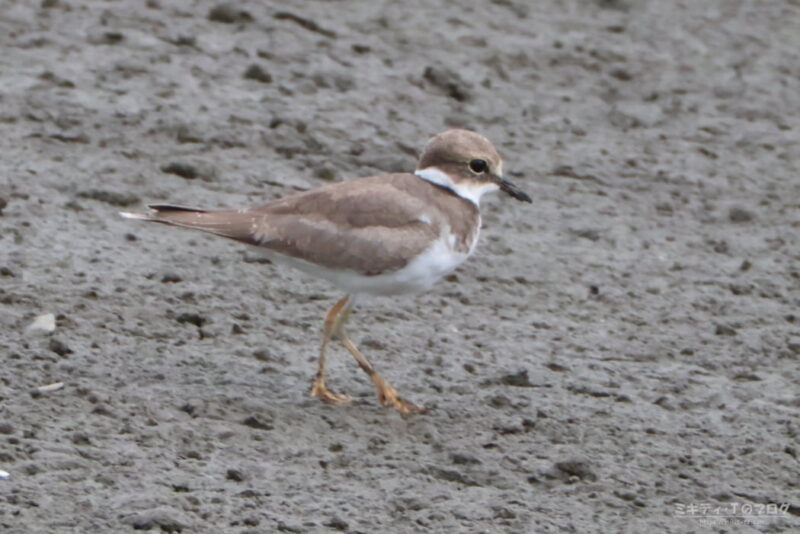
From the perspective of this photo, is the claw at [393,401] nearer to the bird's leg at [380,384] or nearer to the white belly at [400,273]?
the bird's leg at [380,384]

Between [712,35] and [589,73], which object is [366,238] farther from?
[712,35]

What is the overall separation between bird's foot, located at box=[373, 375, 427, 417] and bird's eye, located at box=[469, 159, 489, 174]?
1.03m

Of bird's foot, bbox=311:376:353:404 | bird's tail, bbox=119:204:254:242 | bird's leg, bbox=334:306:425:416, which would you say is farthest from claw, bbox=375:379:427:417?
bird's tail, bbox=119:204:254:242

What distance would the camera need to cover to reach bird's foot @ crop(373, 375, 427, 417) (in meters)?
6.43

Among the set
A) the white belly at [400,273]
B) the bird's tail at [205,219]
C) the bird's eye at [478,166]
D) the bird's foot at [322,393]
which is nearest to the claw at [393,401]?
the bird's foot at [322,393]

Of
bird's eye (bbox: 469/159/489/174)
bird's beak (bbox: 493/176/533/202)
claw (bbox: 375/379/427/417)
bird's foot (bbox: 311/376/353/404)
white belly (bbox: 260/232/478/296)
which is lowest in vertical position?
bird's foot (bbox: 311/376/353/404)

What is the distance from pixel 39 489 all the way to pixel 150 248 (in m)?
2.65

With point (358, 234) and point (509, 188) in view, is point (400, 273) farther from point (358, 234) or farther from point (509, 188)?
point (509, 188)

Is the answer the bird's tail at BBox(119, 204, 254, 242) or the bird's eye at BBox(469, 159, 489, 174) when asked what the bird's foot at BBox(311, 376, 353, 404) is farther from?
the bird's eye at BBox(469, 159, 489, 174)

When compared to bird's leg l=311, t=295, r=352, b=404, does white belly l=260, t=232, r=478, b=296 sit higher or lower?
higher

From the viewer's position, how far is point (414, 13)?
37.6 feet

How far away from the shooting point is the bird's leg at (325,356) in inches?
256

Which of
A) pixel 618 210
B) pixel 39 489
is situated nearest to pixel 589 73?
pixel 618 210

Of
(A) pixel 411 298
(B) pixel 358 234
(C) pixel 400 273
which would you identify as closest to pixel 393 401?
(C) pixel 400 273
